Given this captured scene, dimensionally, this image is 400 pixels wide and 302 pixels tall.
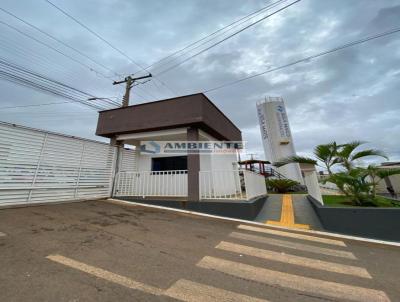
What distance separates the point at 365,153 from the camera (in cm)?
595

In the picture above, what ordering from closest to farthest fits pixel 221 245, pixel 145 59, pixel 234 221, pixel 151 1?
1. pixel 221 245
2. pixel 234 221
3. pixel 151 1
4. pixel 145 59

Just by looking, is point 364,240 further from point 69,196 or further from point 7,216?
point 69,196

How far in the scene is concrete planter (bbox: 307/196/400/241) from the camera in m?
4.23

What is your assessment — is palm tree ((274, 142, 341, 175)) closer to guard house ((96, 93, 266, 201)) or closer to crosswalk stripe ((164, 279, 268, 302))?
guard house ((96, 93, 266, 201))

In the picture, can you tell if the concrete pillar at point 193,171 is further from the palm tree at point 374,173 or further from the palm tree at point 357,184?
the palm tree at point 374,173

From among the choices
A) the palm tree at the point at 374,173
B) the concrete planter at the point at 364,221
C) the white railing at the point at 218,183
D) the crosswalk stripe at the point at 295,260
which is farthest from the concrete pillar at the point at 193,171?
the palm tree at the point at 374,173

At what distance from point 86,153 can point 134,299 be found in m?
6.44

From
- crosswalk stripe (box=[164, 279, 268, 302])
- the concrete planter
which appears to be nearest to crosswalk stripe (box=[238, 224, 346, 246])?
the concrete planter

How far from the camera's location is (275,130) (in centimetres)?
2308

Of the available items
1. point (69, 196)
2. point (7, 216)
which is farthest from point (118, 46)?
point (7, 216)

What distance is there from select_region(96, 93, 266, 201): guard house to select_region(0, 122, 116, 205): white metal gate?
0.99 meters

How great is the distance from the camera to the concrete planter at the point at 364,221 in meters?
4.23

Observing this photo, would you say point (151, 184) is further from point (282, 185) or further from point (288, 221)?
point (282, 185)

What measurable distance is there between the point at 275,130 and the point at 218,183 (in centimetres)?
1934
